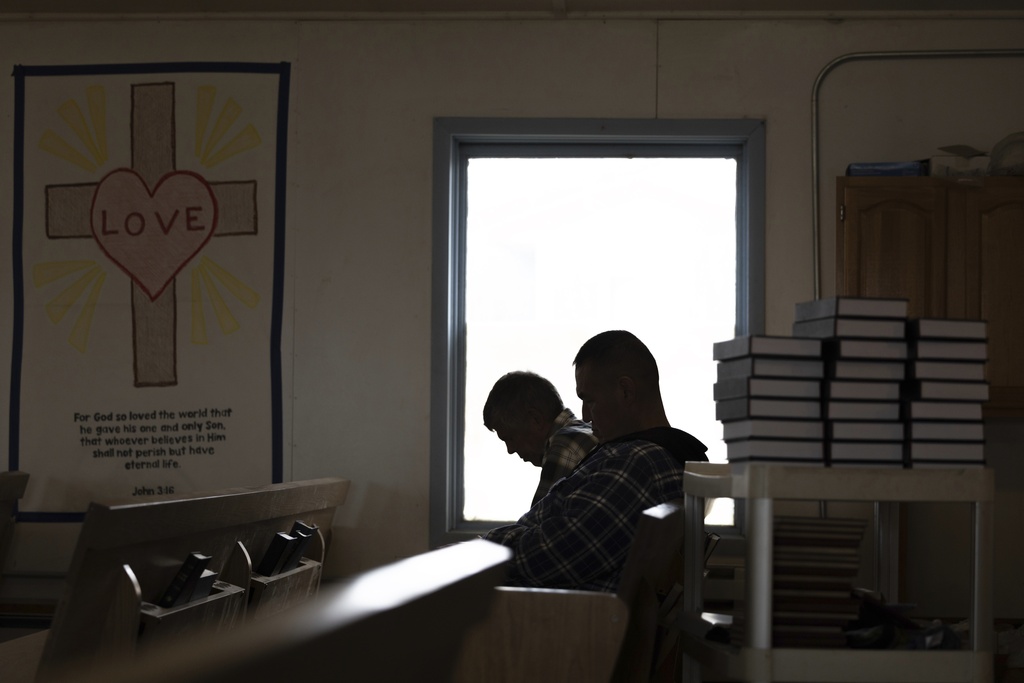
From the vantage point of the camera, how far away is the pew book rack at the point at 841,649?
174 cm

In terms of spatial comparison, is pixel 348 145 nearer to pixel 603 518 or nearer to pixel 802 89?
pixel 802 89

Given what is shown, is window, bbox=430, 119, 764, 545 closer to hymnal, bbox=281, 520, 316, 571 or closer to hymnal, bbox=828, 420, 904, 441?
hymnal, bbox=281, 520, 316, 571

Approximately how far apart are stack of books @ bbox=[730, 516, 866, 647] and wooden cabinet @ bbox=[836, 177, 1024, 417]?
1.88m

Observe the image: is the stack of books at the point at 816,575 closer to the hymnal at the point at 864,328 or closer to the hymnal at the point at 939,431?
the hymnal at the point at 939,431

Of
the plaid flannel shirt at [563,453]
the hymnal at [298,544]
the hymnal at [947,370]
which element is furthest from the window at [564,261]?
the hymnal at [947,370]

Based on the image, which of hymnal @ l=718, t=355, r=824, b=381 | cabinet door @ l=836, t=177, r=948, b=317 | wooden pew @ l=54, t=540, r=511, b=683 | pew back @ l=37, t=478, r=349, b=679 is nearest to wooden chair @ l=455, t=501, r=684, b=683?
hymnal @ l=718, t=355, r=824, b=381

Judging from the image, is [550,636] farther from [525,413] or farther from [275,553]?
[525,413]

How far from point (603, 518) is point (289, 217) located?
2.29 meters

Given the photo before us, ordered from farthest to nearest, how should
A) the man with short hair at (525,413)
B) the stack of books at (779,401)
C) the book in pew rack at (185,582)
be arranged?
the man with short hair at (525,413), the book in pew rack at (185,582), the stack of books at (779,401)

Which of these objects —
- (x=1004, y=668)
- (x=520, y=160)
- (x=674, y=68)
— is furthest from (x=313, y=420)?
(x=1004, y=668)

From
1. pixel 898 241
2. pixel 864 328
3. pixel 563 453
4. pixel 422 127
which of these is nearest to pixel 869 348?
pixel 864 328

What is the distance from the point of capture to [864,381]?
1.86m

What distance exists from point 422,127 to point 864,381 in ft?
8.35

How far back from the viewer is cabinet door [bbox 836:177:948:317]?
3541mm
